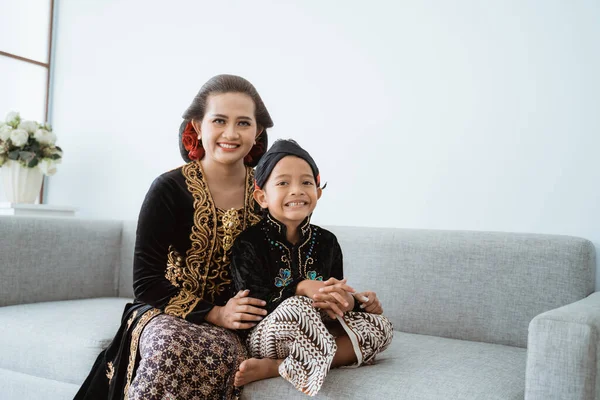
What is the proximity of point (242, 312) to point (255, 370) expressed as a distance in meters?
0.14

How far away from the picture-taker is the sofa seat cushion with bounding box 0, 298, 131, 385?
1.91m

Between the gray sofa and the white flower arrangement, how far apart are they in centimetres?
91

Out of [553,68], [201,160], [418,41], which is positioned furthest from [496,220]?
[201,160]

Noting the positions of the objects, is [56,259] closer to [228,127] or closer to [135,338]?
[135,338]

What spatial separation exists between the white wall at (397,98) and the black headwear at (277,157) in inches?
34.7

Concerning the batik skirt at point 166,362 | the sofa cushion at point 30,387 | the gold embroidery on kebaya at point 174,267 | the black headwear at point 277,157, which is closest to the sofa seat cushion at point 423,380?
the batik skirt at point 166,362

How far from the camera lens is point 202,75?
320 cm

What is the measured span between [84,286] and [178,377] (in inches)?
53.8

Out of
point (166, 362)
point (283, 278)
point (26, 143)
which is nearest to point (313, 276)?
point (283, 278)

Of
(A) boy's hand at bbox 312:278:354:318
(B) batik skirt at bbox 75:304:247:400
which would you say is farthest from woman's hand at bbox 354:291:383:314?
(B) batik skirt at bbox 75:304:247:400

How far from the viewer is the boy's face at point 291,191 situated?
165 cm

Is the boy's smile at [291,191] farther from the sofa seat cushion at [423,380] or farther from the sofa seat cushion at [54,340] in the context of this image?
the sofa seat cushion at [54,340]

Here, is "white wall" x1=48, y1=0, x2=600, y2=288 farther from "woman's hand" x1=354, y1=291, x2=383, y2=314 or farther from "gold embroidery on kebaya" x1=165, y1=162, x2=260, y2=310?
"gold embroidery on kebaya" x1=165, y1=162, x2=260, y2=310

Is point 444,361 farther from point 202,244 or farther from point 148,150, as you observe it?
point 148,150
